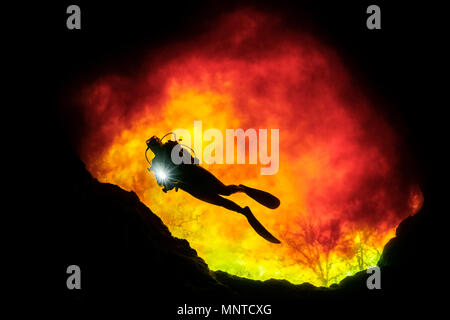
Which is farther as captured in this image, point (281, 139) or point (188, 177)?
point (281, 139)

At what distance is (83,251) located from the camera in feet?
22.2

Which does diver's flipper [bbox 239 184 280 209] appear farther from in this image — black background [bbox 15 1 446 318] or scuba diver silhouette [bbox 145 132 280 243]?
black background [bbox 15 1 446 318]

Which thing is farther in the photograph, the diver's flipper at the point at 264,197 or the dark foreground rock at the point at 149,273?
the diver's flipper at the point at 264,197

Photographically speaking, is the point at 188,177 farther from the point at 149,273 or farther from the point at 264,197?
the point at 149,273

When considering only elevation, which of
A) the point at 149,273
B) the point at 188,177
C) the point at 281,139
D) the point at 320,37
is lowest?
the point at 149,273

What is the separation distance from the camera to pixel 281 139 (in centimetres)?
1552

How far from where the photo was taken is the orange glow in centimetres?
1395

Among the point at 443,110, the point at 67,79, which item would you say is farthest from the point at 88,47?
the point at 443,110

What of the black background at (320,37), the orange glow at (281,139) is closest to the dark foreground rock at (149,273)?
the black background at (320,37)

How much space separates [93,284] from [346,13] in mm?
14685

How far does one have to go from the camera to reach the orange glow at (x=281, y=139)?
1395 centimetres

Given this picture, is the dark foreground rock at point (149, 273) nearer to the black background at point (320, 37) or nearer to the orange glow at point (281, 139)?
the black background at point (320, 37)

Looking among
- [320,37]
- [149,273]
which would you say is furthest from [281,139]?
[149,273]

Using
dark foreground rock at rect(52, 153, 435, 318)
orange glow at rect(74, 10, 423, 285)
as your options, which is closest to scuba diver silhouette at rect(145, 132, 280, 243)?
dark foreground rock at rect(52, 153, 435, 318)
